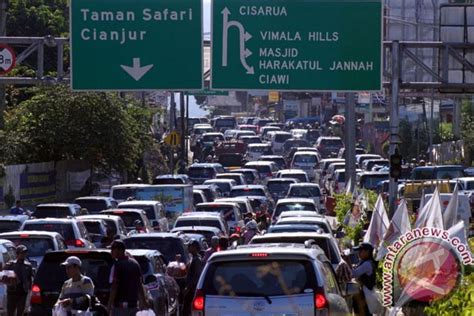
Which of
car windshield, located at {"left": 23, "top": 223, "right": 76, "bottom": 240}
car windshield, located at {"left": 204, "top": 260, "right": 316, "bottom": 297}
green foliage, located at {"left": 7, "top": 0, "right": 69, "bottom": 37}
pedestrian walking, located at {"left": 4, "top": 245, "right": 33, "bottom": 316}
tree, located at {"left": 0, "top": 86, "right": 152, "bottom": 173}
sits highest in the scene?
green foliage, located at {"left": 7, "top": 0, "right": 69, "bottom": 37}

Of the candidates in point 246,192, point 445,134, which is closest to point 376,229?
point 246,192

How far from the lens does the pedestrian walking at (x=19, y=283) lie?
19.6 m

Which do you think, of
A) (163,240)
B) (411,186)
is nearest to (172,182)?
(411,186)

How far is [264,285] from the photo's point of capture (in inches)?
511

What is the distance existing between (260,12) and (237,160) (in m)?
39.2

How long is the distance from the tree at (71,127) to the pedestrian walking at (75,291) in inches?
1131

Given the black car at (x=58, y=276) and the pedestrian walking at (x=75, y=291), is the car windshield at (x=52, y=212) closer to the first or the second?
the black car at (x=58, y=276)

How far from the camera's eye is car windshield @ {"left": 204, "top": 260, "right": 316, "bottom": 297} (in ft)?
42.4

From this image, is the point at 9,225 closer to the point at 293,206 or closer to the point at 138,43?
the point at 138,43

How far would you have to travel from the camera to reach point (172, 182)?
41812 mm

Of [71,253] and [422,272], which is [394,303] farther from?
[71,253]

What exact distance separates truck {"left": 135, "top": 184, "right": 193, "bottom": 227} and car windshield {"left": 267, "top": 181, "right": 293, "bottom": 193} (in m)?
10.2

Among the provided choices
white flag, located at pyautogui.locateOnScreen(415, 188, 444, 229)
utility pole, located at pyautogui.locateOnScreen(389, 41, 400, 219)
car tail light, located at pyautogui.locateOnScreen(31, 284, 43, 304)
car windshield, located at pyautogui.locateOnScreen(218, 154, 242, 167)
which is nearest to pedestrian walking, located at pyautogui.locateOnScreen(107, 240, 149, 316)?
car tail light, located at pyautogui.locateOnScreen(31, 284, 43, 304)

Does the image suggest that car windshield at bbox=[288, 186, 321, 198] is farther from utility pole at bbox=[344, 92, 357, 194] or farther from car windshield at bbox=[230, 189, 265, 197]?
utility pole at bbox=[344, 92, 357, 194]
